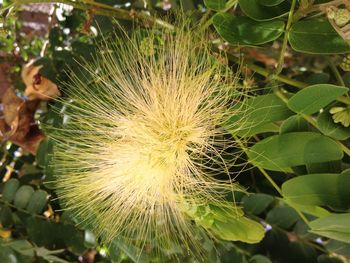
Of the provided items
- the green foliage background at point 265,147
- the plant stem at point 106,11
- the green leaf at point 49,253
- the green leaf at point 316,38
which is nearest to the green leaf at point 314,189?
the green foliage background at point 265,147

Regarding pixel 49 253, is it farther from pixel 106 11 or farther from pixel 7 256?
pixel 106 11

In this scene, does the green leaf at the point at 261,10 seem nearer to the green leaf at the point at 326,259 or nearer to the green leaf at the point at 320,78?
the green leaf at the point at 320,78

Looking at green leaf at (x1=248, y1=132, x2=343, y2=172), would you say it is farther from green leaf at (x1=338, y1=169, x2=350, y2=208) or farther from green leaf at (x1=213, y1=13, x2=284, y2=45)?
green leaf at (x1=213, y1=13, x2=284, y2=45)

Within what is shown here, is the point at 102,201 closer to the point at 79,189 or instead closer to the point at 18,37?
the point at 79,189

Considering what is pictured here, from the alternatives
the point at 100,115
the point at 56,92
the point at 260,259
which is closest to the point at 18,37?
the point at 56,92

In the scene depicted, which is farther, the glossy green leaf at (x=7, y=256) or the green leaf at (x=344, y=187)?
the glossy green leaf at (x=7, y=256)

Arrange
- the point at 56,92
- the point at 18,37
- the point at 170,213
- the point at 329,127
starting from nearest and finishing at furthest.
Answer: the point at 329,127, the point at 170,213, the point at 56,92, the point at 18,37
